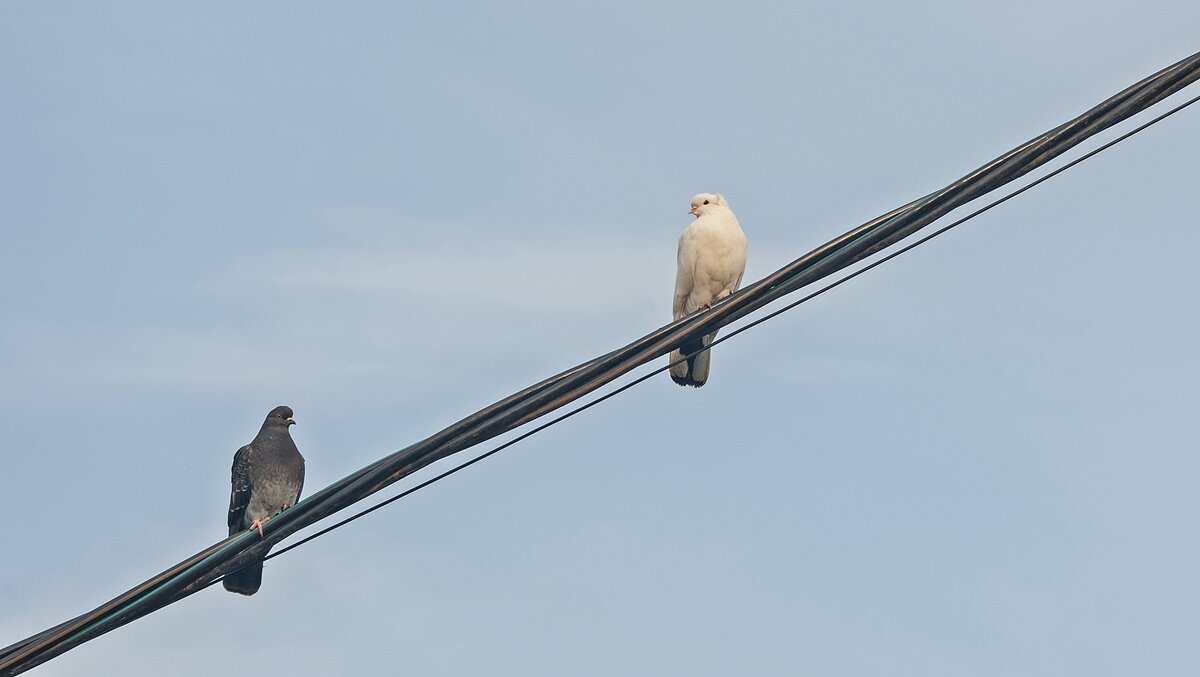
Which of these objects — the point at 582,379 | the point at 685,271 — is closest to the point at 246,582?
the point at 685,271

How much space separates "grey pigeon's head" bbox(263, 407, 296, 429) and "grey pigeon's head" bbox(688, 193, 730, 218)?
3.14 meters

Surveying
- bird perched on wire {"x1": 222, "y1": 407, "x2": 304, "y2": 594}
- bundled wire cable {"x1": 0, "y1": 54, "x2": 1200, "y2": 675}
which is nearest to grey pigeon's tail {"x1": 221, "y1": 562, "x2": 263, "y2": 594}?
bird perched on wire {"x1": 222, "y1": 407, "x2": 304, "y2": 594}

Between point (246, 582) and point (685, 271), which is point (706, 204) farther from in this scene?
point (246, 582)

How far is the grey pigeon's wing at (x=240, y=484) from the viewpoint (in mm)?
9375

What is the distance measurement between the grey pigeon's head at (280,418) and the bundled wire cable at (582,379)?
186 inches

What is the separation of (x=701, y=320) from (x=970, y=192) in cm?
89

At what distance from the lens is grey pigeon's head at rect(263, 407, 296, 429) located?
376 inches

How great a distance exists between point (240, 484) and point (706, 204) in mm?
3708

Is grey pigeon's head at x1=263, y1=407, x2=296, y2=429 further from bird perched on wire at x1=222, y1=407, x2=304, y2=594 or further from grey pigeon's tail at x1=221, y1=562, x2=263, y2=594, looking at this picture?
grey pigeon's tail at x1=221, y1=562, x2=263, y2=594

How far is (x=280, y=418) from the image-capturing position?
9.55 meters

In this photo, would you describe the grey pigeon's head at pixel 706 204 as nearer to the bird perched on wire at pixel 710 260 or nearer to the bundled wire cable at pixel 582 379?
the bird perched on wire at pixel 710 260

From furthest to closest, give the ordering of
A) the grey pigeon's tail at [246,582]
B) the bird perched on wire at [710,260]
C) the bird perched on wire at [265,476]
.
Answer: the bird perched on wire at [710,260] < the bird perched on wire at [265,476] < the grey pigeon's tail at [246,582]

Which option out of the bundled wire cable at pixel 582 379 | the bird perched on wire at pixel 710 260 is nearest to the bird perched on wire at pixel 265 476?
the bird perched on wire at pixel 710 260

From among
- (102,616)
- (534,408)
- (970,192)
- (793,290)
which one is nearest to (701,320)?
(793,290)
